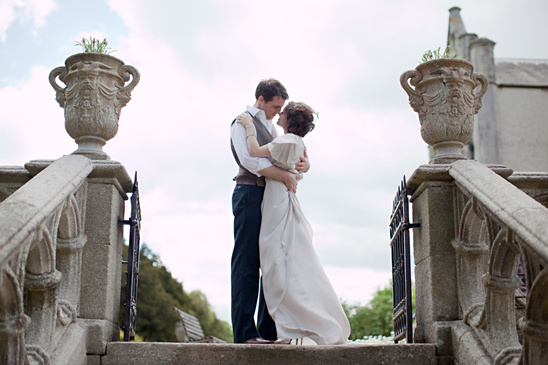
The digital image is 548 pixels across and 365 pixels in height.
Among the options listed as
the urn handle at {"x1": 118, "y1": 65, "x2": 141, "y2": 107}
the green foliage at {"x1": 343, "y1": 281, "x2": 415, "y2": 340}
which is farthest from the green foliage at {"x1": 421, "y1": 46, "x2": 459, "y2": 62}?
the green foliage at {"x1": 343, "y1": 281, "x2": 415, "y2": 340}

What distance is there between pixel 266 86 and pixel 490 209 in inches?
85.6

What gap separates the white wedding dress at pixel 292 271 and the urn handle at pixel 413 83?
1.02m

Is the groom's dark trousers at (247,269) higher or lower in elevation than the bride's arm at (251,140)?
lower

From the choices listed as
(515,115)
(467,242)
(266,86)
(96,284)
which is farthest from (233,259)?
(515,115)

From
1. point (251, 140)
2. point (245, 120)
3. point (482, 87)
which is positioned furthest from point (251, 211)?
point (482, 87)

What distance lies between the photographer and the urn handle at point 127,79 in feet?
18.9

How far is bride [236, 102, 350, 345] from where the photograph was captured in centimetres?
517

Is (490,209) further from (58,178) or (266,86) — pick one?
(58,178)

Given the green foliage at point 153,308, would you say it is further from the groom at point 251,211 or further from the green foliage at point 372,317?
the groom at point 251,211

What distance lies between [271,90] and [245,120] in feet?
1.07

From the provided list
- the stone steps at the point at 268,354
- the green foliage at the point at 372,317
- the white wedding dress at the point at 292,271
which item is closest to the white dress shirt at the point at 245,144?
the white wedding dress at the point at 292,271

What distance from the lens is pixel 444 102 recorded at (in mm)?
5680

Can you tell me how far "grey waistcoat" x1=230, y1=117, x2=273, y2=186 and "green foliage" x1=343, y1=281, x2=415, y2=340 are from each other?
24.0m

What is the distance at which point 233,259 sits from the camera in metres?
5.46
